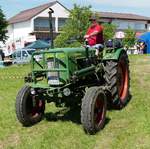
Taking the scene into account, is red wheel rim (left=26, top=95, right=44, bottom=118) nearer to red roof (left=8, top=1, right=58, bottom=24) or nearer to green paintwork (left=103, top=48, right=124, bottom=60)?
green paintwork (left=103, top=48, right=124, bottom=60)

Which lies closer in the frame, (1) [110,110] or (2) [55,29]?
(1) [110,110]

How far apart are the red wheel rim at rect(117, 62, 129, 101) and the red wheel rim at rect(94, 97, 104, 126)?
1516 mm

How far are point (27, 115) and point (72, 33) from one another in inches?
1486

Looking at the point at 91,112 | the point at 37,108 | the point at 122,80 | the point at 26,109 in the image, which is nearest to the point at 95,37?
the point at 122,80

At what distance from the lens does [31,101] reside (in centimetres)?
878

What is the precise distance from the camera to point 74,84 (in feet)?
27.8

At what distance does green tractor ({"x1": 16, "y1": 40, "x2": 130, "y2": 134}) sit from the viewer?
7973 millimetres

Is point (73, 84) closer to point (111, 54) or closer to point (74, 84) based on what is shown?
point (74, 84)

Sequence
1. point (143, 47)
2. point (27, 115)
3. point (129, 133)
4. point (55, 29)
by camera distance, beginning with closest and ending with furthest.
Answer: point (129, 133) → point (27, 115) → point (143, 47) → point (55, 29)

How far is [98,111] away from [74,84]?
766mm

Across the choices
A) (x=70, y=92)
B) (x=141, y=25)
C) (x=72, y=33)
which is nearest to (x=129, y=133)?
(x=70, y=92)

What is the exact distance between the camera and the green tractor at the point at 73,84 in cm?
797

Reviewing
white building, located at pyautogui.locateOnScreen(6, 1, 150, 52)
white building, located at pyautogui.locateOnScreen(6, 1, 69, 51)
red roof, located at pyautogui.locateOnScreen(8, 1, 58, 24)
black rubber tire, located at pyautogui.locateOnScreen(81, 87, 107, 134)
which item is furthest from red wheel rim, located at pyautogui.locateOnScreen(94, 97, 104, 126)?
red roof, located at pyautogui.locateOnScreen(8, 1, 58, 24)

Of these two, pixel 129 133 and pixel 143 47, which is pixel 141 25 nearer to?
pixel 143 47
